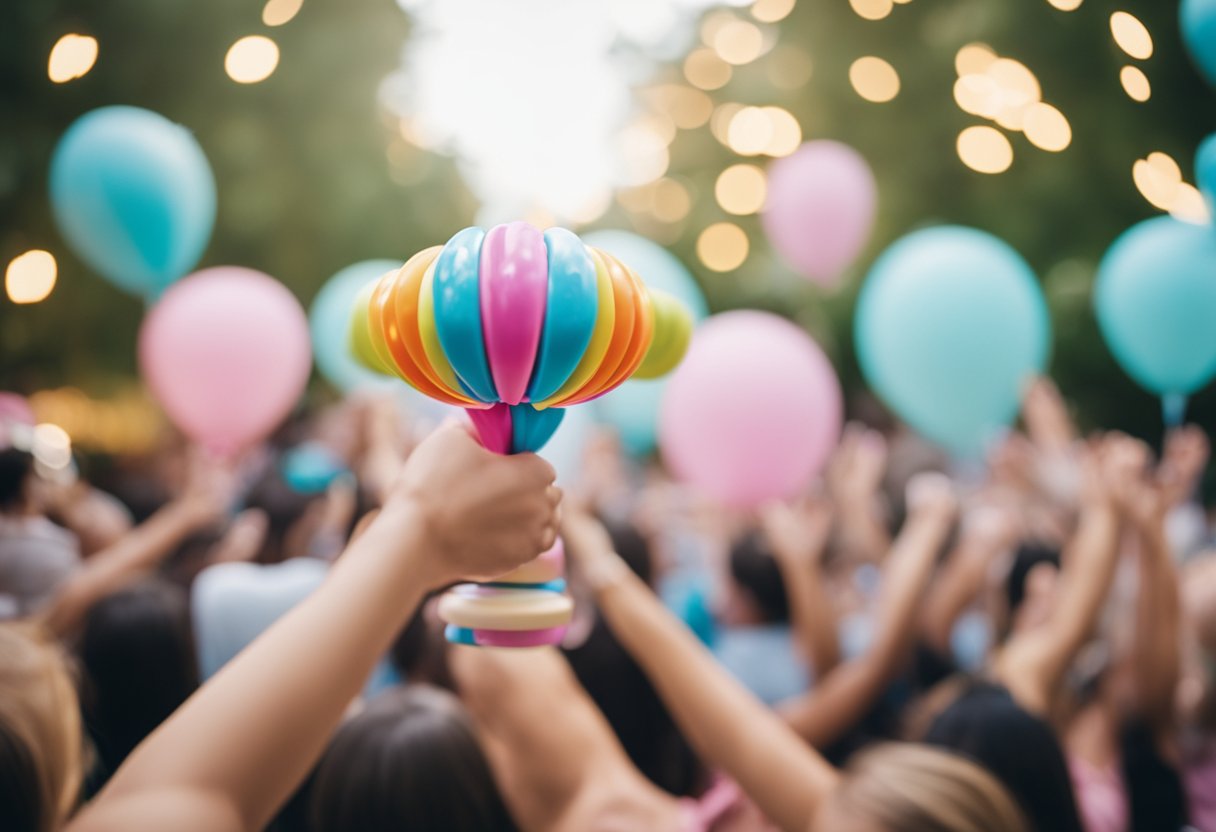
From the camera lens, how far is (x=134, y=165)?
10.6 ft

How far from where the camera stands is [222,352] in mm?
3461

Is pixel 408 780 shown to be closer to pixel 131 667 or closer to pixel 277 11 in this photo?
pixel 131 667

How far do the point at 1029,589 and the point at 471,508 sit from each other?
205cm

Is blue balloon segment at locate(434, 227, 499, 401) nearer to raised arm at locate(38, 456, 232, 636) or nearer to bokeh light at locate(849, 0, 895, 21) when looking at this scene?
bokeh light at locate(849, 0, 895, 21)

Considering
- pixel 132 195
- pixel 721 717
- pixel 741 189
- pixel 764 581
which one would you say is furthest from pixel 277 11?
pixel 741 189

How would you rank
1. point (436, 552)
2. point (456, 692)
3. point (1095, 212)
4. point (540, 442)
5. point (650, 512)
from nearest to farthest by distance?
point (436, 552) < point (540, 442) < point (456, 692) < point (650, 512) < point (1095, 212)

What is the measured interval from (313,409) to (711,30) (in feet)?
18.5

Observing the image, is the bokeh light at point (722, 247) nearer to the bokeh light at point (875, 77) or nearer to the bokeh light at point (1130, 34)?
the bokeh light at point (875, 77)

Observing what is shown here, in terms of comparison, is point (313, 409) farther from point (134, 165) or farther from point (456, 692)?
→ point (456, 692)

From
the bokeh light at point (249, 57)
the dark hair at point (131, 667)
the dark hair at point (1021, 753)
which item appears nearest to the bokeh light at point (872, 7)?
the bokeh light at point (249, 57)

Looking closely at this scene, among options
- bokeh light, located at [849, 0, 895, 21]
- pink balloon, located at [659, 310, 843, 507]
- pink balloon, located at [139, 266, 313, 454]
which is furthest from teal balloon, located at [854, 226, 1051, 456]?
pink balloon, located at [139, 266, 313, 454]

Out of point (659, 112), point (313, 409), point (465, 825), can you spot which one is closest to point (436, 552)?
point (465, 825)

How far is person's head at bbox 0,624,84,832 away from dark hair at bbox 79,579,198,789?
1025 mm

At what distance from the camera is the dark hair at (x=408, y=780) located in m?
1.29
